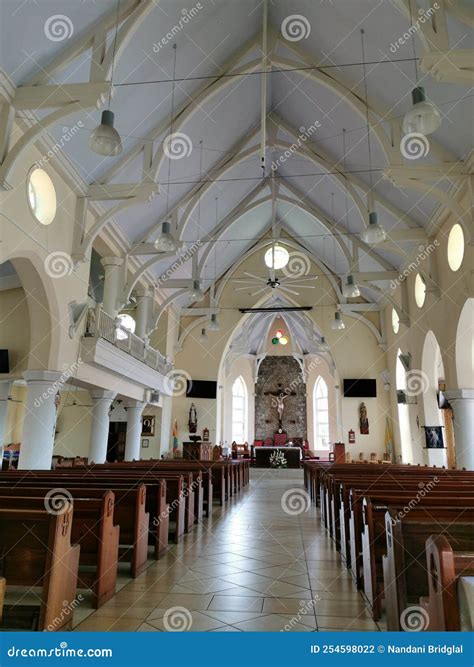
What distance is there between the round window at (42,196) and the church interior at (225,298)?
43 mm

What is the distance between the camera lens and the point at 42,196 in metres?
9.05

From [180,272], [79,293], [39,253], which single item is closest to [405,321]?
[180,272]

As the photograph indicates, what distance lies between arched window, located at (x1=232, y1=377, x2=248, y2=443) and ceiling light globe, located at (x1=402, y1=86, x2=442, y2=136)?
21.6 metres

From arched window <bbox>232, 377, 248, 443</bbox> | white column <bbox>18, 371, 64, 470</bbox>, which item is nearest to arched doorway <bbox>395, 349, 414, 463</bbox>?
arched window <bbox>232, 377, 248, 443</bbox>

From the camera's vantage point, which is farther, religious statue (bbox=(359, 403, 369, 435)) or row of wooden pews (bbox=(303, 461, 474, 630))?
religious statue (bbox=(359, 403, 369, 435))

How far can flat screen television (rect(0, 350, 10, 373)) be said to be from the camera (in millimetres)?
11855

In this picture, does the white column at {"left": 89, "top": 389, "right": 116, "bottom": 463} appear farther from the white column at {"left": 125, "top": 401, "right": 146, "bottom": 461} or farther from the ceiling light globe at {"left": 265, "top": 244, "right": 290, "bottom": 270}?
the ceiling light globe at {"left": 265, "top": 244, "right": 290, "bottom": 270}

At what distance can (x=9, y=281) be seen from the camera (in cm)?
1261

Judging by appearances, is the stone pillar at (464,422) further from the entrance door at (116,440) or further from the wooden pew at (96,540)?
the entrance door at (116,440)

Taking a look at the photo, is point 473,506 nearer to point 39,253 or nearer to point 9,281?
point 39,253

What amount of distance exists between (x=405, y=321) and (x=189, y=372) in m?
9.25

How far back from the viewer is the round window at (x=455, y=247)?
33.7 feet

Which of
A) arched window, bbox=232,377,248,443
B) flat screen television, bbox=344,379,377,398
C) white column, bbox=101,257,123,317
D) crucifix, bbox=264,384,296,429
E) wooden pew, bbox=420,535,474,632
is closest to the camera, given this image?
wooden pew, bbox=420,535,474,632

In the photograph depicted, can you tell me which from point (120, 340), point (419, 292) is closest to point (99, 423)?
point (120, 340)
